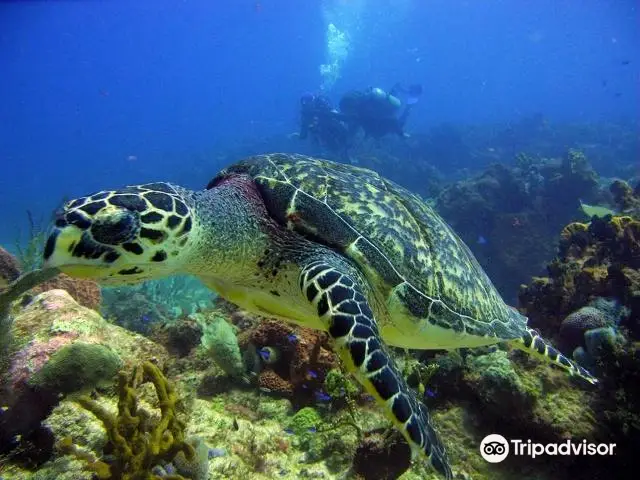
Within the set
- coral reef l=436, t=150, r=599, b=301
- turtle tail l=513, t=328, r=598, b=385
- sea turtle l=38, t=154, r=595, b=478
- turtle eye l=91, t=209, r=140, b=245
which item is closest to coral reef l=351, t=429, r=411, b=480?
sea turtle l=38, t=154, r=595, b=478

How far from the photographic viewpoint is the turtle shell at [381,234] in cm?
304

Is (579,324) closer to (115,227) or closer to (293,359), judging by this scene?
(293,359)

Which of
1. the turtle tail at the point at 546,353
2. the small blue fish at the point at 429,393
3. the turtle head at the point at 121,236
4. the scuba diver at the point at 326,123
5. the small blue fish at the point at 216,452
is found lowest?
the small blue fish at the point at 429,393

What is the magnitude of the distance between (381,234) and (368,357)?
1179 mm

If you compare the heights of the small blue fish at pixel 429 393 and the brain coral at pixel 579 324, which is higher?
the brain coral at pixel 579 324

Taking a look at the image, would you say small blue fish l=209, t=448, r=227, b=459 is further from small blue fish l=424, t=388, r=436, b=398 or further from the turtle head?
small blue fish l=424, t=388, r=436, b=398

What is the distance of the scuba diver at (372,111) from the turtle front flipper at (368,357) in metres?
21.0

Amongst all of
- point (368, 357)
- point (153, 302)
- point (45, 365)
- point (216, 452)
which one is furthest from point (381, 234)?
point (153, 302)

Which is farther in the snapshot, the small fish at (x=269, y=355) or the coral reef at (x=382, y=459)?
the small fish at (x=269, y=355)

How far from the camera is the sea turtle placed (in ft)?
7.43

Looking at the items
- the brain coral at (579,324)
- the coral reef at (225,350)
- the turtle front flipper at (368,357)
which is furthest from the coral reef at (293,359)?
the brain coral at (579,324)

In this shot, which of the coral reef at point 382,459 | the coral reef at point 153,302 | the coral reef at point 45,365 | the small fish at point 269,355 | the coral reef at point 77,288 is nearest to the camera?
the coral reef at point 45,365

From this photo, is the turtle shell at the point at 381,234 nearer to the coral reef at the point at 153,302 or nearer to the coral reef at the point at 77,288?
the coral reef at the point at 77,288

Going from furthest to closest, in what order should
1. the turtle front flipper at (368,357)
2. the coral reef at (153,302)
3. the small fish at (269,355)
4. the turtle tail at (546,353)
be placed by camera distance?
the coral reef at (153,302)
the small fish at (269,355)
the turtle tail at (546,353)
the turtle front flipper at (368,357)
